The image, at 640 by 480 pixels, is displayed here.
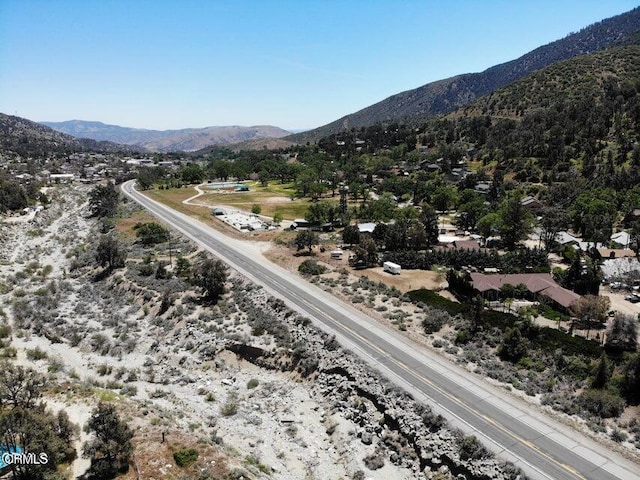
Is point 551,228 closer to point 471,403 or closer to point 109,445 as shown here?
point 471,403

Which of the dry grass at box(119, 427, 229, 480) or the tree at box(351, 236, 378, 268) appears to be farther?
the tree at box(351, 236, 378, 268)

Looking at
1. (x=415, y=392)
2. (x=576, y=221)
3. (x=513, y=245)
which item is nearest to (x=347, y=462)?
(x=415, y=392)

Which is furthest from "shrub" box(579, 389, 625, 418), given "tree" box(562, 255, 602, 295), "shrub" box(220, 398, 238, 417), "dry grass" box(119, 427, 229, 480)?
"tree" box(562, 255, 602, 295)

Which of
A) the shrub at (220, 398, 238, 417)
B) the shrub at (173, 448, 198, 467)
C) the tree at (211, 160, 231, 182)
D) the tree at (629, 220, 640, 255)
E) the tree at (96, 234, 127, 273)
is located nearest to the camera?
the shrub at (173, 448, 198, 467)

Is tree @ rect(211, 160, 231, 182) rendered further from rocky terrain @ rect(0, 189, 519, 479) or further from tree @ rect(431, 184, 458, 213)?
rocky terrain @ rect(0, 189, 519, 479)

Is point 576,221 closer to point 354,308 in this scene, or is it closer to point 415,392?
point 354,308

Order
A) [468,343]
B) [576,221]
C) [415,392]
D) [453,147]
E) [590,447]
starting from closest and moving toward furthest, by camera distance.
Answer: [590,447] < [415,392] < [468,343] < [576,221] < [453,147]

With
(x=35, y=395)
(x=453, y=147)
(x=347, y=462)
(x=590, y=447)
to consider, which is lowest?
(x=347, y=462)
